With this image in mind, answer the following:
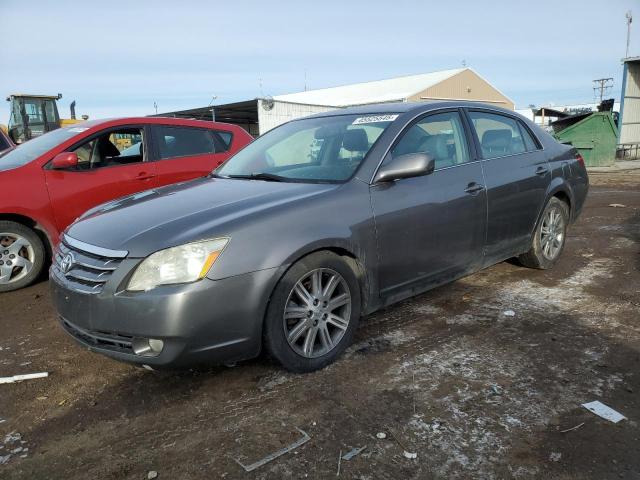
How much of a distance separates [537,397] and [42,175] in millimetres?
4713

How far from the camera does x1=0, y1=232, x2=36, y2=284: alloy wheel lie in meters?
4.78

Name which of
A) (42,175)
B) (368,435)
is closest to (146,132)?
(42,175)

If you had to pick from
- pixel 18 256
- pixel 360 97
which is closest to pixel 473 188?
pixel 18 256

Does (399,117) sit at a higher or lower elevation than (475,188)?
higher

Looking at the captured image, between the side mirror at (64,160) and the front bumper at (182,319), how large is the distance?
2622 mm

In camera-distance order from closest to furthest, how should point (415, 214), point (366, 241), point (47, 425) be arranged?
point (47, 425) → point (366, 241) → point (415, 214)

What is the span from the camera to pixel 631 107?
22656 millimetres

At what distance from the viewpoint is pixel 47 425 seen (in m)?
2.60

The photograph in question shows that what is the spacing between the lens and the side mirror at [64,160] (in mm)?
4926

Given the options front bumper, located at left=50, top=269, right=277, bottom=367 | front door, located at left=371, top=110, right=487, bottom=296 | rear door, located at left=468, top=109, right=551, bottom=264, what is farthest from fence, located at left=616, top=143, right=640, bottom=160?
front bumper, located at left=50, top=269, right=277, bottom=367

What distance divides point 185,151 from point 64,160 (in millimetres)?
1430

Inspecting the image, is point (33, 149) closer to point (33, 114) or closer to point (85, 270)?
point (85, 270)

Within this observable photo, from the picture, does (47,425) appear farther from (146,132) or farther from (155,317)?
(146,132)

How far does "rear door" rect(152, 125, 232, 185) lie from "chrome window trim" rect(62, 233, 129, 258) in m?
2.79
